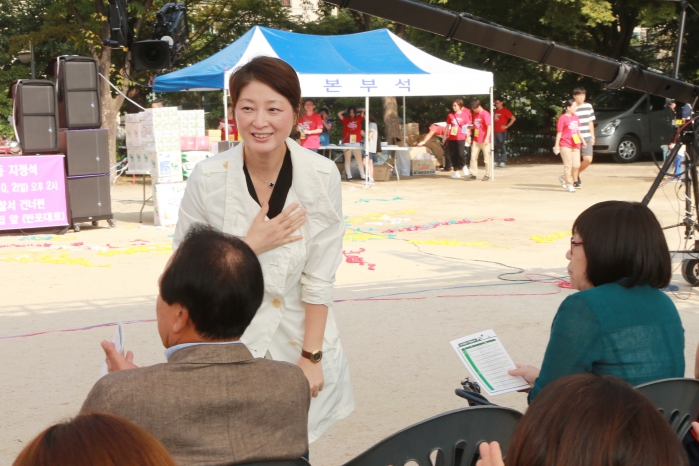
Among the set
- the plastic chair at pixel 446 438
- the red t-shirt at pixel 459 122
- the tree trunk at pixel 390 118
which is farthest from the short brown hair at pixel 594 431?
the tree trunk at pixel 390 118

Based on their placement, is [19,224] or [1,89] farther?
[1,89]

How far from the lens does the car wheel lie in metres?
22.8

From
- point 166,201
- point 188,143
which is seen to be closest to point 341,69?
point 188,143

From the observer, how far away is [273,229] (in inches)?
101

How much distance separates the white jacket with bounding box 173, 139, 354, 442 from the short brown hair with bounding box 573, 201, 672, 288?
820 mm

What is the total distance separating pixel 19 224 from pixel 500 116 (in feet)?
48.8

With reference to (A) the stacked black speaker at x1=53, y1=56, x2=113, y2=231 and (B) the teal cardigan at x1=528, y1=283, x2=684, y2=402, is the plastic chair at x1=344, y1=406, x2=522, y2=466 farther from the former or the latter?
(A) the stacked black speaker at x1=53, y1=56, x2=113, y2=231

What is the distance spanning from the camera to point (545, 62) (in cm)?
488

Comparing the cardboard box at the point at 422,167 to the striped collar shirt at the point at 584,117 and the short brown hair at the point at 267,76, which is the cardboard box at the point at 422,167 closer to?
the striped collar shirt at the point at 584,117

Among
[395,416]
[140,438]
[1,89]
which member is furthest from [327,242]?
[1,89]

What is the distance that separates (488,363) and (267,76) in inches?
48.2

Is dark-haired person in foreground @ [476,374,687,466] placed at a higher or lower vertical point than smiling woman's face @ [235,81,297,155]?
lower

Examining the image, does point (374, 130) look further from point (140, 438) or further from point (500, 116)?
point (140, 438)

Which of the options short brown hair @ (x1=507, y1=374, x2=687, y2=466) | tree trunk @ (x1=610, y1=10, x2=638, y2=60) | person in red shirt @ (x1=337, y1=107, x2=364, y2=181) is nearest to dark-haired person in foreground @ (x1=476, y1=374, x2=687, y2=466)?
short brown hair @ (x1=507, y1=374, x2=687, y2=466)
